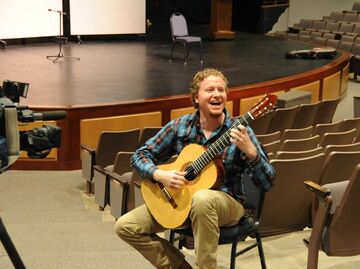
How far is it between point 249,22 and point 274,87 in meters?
6.79

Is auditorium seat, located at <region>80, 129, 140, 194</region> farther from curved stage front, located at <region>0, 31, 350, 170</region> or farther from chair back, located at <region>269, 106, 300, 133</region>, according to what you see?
chair back, located at <region>269, 106, 300, 133</region>

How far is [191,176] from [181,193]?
77 millimetres

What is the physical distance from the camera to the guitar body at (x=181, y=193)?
215 cm

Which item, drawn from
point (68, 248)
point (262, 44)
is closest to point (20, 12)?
point (262, 44)

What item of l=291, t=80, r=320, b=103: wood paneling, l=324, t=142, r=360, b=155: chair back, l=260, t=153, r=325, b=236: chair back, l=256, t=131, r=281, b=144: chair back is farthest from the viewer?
l=291, t=80, r=320, b=103: wood paneling

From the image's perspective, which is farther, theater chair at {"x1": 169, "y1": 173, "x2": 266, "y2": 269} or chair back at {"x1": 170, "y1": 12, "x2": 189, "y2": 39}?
chair back at {"x1": 170, "y1": 12, "x2": 189, "y2": 39}

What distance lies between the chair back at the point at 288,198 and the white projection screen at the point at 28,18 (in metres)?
7.22

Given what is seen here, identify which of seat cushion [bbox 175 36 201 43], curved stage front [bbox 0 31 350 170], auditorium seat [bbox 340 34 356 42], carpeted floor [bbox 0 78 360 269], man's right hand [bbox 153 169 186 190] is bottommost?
carpeted floor [bbox 0 78 360 269]

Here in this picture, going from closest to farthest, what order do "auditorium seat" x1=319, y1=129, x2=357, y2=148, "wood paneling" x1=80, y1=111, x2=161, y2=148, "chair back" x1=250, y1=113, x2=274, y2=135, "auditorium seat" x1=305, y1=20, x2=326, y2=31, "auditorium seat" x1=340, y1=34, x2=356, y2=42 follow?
"auditorium seat" x1=319, y1=129, x2=357, y2=148 < "chair back" x1=250, y1=113, x2=274, y2=135 < "wood paneling" x1=80, y1=111, x2=161, y2=148 < "auditorium seat" x1=340, y1=34, x2=356, y2=42 < "auditorium seat" x1=305, y1=20, x2=326, y2=31

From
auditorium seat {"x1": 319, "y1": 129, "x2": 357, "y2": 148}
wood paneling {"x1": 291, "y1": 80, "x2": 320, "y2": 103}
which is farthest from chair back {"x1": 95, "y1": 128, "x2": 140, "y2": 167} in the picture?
wood paneling {"x1": 291, "y1": 80, "x2": 320, "y2": 103}

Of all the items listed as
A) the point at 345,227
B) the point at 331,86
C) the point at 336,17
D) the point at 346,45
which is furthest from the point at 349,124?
the point at 336,17

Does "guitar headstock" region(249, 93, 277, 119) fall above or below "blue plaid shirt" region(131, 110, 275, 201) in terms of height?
above

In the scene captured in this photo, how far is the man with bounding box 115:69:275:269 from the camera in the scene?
2.06 metres

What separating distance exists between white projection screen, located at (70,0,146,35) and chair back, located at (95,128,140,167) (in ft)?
19.6
